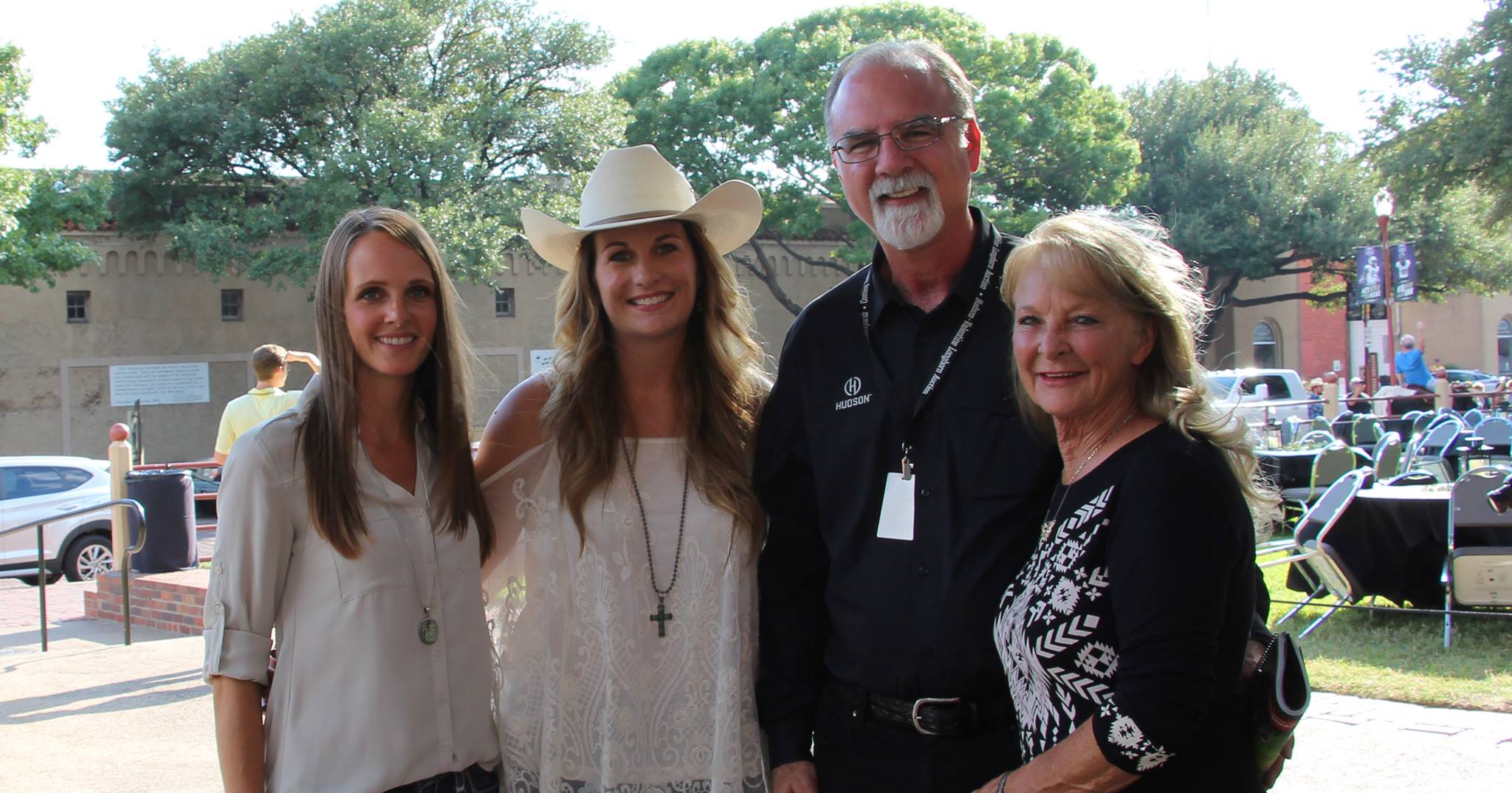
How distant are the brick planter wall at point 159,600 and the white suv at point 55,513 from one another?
160 inches

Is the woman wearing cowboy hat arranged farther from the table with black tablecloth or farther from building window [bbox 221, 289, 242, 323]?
building window [bbox 221, 289, 242, 323]

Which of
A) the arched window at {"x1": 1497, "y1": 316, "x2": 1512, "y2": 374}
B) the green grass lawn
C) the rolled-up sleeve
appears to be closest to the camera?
the rolled-up sleeve

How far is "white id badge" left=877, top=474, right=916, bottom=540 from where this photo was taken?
229 centimetres

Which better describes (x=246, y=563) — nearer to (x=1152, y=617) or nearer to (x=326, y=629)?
(x=326, y=629)

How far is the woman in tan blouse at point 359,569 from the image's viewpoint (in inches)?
83.5

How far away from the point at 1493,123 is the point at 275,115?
2287cm

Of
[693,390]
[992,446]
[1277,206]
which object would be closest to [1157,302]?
[992,446]

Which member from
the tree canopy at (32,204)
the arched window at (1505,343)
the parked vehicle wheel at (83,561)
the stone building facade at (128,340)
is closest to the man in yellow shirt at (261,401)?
the parked vehicle wheel at (83,561)

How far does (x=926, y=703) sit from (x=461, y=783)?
0.94 m

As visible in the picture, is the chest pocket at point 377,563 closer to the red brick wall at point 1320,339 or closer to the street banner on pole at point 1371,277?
the street banner on pole at point 1371,277

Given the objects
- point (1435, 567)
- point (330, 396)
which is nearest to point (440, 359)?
point (330, 396)

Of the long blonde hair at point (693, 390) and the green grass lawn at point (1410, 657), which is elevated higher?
the long blonde hair at point (693, 390)

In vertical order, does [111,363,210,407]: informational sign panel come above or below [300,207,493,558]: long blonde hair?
above

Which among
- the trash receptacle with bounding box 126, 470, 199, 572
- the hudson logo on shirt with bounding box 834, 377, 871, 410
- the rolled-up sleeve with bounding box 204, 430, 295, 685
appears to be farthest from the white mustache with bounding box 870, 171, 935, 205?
the trash receptacle with bounding box 126, 470, 199, 572
